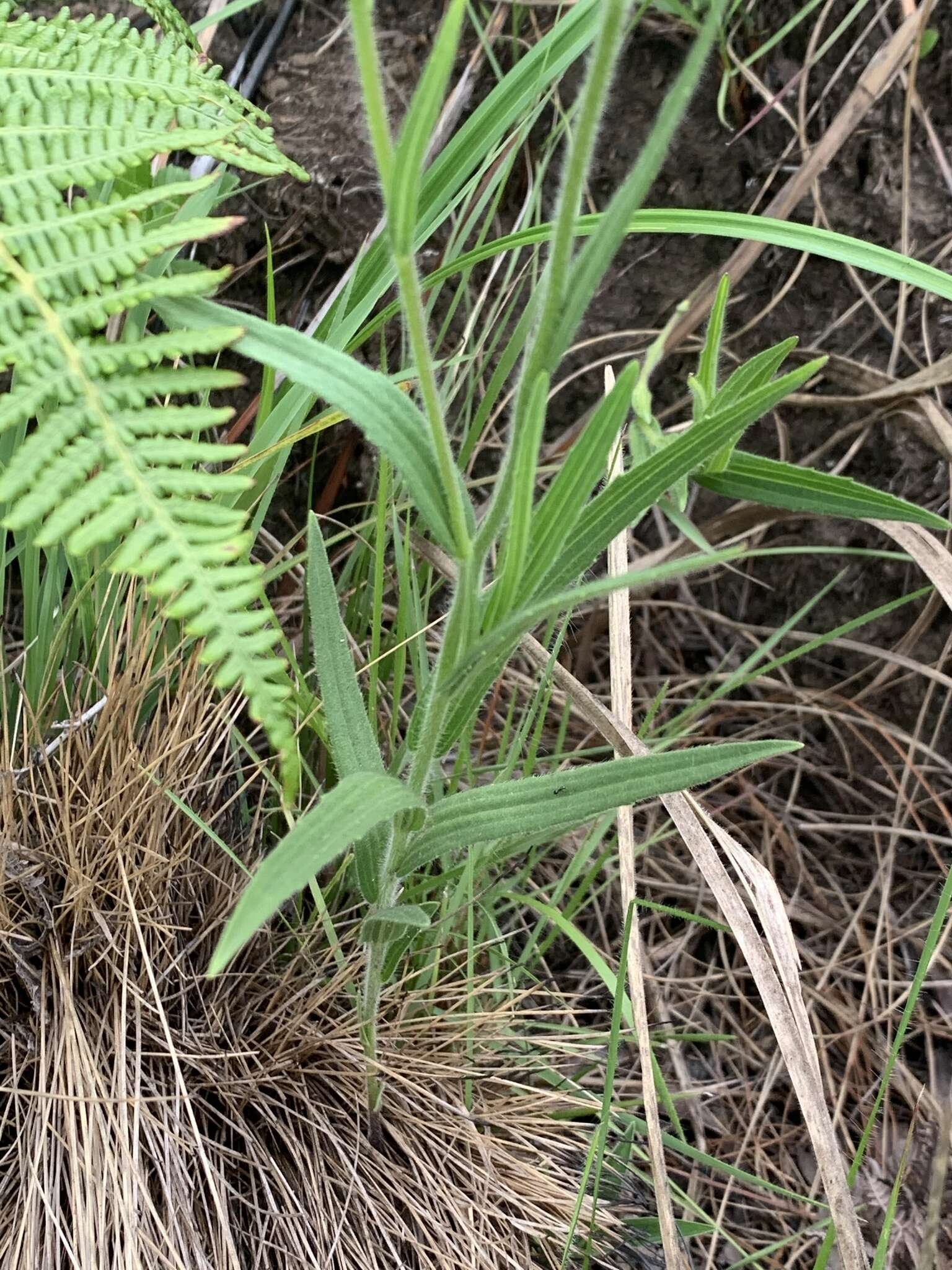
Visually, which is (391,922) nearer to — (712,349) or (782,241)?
(712,349)

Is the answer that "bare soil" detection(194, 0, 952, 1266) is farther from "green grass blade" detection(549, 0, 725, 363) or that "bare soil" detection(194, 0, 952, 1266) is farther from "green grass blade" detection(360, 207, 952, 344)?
"green grass blade" detection(549, 0, 725, 363)

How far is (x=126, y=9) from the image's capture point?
1088mm

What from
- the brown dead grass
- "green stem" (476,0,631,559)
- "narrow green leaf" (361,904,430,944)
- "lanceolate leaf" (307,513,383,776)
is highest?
"green stem" (476,0,631,559)

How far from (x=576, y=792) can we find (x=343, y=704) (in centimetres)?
17

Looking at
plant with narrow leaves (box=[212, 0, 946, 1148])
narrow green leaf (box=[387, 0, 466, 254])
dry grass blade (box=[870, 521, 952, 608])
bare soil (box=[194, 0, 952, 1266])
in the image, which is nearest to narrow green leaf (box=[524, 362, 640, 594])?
plant with narrow leaves (box=[212, 0, 946, 1148])

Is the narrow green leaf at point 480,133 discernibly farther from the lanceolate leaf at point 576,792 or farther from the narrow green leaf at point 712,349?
the lanceolate leaf at point 576,792

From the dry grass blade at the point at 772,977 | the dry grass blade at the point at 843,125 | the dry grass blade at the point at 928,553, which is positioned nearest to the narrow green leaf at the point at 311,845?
the dry grass blade at the point at 772,977

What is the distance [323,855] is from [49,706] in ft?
1.66

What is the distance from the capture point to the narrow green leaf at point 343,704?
0.67 metres

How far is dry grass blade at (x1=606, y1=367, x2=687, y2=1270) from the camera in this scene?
2.40ft

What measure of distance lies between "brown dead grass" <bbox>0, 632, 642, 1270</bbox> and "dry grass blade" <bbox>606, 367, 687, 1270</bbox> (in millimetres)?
105

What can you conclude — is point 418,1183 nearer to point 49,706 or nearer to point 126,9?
point 49,706

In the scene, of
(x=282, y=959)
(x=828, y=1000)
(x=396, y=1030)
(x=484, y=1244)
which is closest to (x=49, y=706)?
(x=282, y=959)

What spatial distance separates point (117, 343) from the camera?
55 cm
